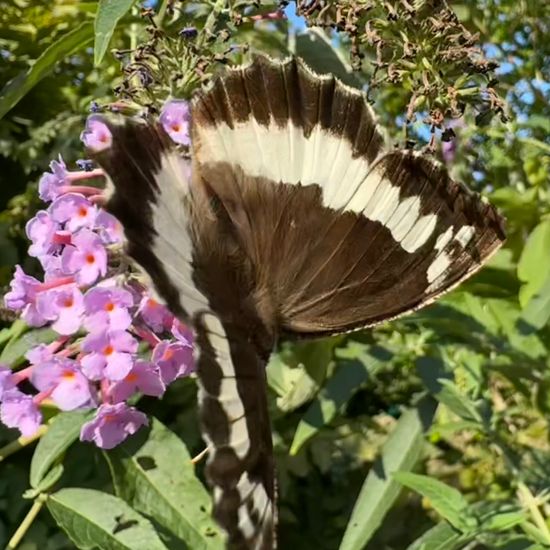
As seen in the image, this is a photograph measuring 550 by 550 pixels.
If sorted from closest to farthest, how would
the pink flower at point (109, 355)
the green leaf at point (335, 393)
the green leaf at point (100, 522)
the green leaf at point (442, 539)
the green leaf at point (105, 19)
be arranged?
the pink flower at point (109, 355)
the green leaf at point (105, 19)
the green leaf at point (100, 522)
the green leaf at point (442, 539)
the green leaf at point (335, 393)

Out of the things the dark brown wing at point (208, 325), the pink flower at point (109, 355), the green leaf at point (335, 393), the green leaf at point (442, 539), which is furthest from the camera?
the green leaf at point (335, 393)

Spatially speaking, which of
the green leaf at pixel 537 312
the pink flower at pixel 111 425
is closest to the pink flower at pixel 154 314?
the pink flower at pixel 111 425

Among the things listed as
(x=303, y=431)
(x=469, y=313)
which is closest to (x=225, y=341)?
(x=303, y=431)

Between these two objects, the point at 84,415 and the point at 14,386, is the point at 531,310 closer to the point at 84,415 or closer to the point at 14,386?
the point at 84,415

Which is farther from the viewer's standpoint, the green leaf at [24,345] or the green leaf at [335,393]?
the green leaf at [335,393]

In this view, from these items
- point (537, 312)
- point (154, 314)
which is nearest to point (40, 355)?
point (154, 314)

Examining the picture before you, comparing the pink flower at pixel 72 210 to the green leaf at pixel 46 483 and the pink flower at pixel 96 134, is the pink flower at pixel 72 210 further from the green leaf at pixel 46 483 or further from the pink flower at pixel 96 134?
the green leaf at pixel 46 483

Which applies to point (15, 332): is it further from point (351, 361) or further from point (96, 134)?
point (351, 361)

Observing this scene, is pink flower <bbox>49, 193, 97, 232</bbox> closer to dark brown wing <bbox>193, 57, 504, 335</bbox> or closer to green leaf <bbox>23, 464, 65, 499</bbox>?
dark brown wing <bbox>193, 57, 504, 335</bbox>
